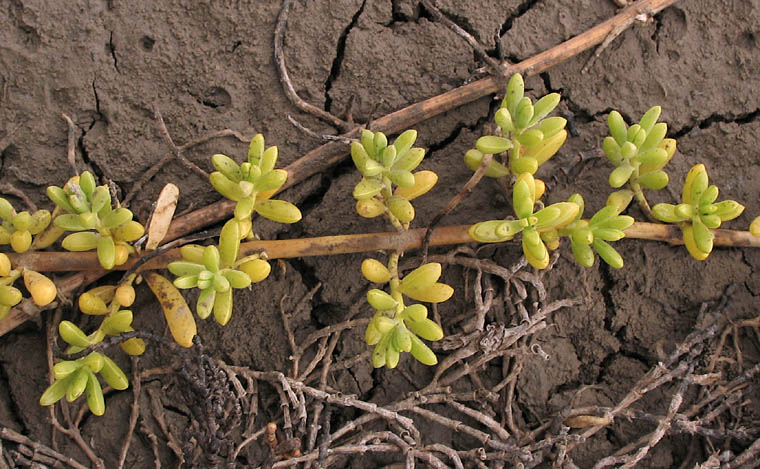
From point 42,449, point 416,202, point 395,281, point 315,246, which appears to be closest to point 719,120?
point 416,202

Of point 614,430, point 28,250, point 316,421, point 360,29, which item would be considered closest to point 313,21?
point 360,29

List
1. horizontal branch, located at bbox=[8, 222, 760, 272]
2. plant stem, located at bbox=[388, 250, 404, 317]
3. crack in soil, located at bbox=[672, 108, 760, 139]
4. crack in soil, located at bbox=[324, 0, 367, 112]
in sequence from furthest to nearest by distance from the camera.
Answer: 1. crack in soil, located at bbox=[672, 108, 760, 139]
2. crack in soil, located at bbox=[324, 0, 367, 112]
3. horizontal branch, located at bbox=[8, 222, 760, 272]
4. plant stem, located at bbox=[388, 250, 404, 317]

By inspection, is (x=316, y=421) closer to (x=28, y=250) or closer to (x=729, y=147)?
(x=28, y=250)

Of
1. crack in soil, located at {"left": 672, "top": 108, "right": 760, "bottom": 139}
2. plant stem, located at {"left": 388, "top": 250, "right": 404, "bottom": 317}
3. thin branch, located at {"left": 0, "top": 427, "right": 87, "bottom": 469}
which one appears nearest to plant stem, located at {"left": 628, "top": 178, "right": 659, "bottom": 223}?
crack in soil, located at {"left": 672, "top": 108, "right": 760, "bottom": 139}

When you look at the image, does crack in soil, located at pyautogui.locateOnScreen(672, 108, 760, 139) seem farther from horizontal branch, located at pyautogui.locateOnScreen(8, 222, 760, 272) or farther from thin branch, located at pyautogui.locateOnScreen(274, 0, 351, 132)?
thin branch, located at pyautogui.locateOnScreen(274, 0, 351, 132)

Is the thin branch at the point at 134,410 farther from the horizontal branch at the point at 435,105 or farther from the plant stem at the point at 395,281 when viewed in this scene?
the plant stem at the point at 395,281

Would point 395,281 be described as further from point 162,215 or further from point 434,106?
point 162,215

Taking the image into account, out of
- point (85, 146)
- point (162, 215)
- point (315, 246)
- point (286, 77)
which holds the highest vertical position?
point (286, 77)
